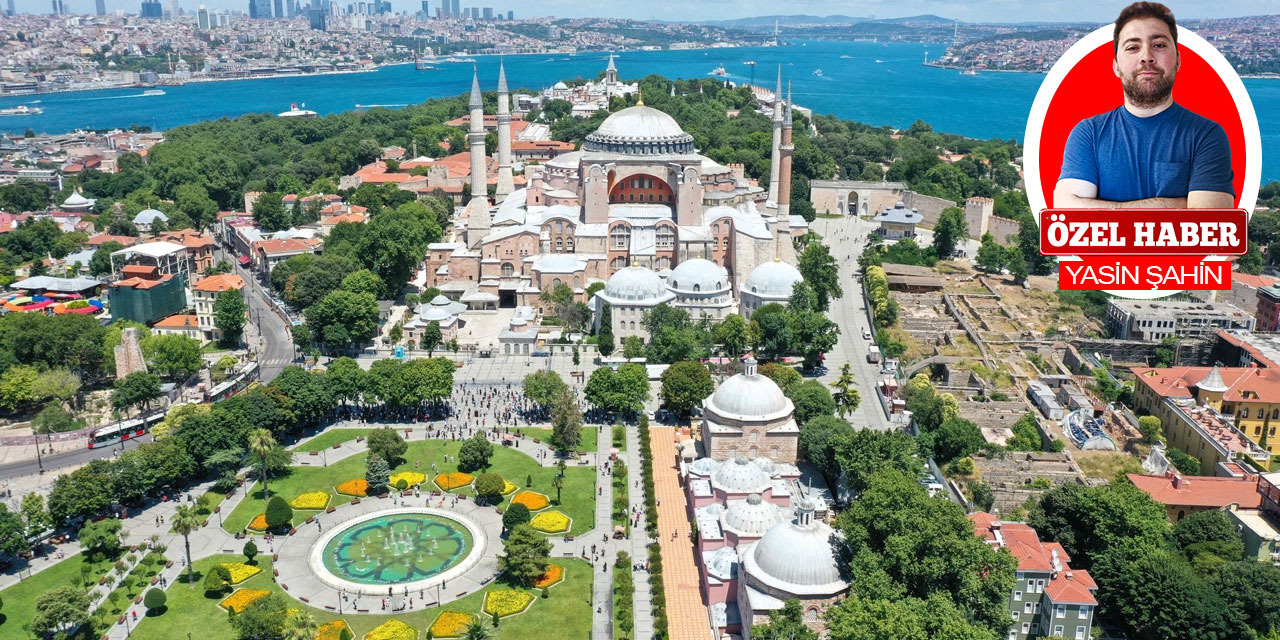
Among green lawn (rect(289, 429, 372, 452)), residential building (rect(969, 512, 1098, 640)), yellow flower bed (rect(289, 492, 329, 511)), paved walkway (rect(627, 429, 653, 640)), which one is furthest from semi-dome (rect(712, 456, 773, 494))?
green lawn (rect(289, 429, 372, 452))

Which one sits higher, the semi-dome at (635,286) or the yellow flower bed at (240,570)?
the semi-dome at (635,286)

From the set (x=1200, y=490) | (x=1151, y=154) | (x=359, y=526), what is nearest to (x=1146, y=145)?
(x=1151, y=154)

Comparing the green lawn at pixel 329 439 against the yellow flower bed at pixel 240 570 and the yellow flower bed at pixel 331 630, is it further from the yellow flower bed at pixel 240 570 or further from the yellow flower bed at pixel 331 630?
the yellow flower bed at pixel 331 630

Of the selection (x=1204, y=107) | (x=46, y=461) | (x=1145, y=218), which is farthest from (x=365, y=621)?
(x=1204, y=107)

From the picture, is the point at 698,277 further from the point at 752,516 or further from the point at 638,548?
the point at 752,516

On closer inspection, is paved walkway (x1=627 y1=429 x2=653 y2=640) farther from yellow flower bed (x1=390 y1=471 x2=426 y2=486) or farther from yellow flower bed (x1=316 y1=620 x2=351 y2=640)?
yellow flower bed (x1=316 y1=620 x2=351 y2=640)

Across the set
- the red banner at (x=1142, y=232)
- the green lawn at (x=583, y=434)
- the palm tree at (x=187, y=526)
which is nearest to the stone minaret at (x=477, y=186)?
the green lawn at (x=583, y=434)
